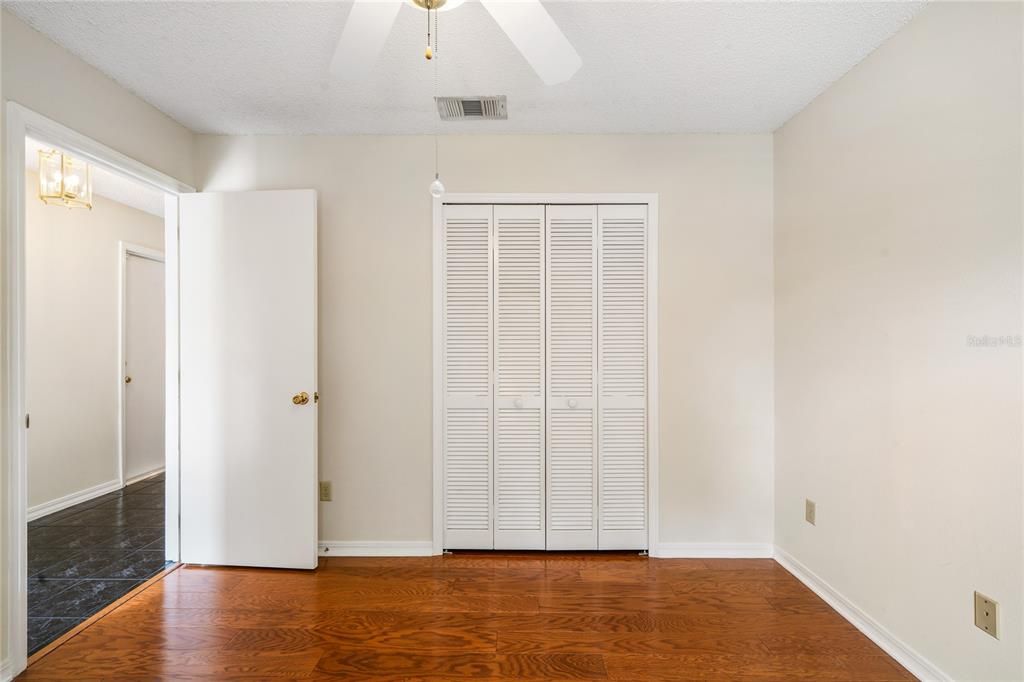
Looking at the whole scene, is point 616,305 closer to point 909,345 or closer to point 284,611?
point 909,345

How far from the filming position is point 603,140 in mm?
2770

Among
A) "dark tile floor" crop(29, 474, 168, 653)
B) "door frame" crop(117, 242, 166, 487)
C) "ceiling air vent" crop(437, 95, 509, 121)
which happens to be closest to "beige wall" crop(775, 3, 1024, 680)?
"ceiling air vent" crop(437, 95, 509, 121)

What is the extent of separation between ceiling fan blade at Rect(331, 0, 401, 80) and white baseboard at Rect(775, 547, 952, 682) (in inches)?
116

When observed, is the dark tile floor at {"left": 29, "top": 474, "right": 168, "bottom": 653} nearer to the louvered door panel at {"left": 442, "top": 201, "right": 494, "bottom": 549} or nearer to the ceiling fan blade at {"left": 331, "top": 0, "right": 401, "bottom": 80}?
the louvered door panel at {"left": 442, "top": 201, "right": 494, "bottom": 549}

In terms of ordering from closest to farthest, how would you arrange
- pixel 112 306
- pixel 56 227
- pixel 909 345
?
1. pixel 909 345
2. pixel 56 227
3. pixel 112 306

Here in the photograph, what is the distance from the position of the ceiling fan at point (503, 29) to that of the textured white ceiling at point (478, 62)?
9 cm

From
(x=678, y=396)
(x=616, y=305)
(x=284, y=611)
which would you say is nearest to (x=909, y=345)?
(x=678, y=396)

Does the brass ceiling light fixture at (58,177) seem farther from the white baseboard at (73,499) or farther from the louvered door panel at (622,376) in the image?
the louvered door panel at (622,376)

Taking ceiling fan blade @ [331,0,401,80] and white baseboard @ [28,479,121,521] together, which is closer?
ceiling fan blade @ [331,0,401,80]

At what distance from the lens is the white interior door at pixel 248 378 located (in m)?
2.61

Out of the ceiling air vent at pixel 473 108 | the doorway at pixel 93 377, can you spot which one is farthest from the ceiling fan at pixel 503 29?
the doorway at pixel 93 377

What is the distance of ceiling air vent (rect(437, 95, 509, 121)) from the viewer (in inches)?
90.8

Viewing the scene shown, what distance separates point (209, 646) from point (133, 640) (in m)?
0.34

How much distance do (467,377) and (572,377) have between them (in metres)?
0.62
